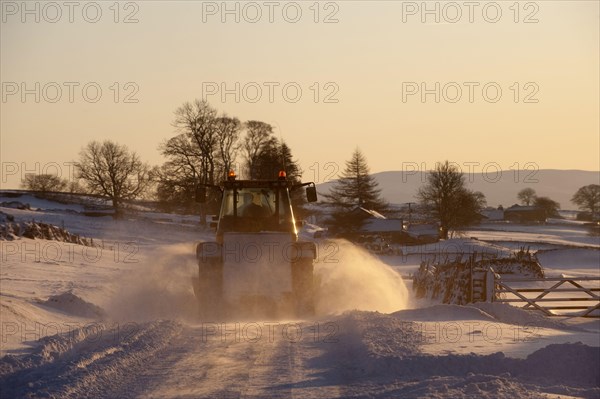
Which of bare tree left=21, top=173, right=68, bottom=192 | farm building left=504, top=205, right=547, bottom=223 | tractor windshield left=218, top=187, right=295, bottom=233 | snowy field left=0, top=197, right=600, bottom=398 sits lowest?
farm building left=504, top=205, right=547, bottom=223

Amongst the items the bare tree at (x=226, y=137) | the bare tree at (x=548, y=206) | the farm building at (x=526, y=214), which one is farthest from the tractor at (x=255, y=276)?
the bare tree at (x=548, y=206)

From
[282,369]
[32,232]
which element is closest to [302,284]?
[282,369]

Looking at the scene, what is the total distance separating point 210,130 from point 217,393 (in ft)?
232

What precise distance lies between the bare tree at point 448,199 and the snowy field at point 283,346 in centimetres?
7299

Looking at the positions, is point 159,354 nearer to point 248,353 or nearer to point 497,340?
point 248,353

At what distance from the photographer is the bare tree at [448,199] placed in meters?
97.4

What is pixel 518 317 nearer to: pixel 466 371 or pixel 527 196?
pixel 466 371

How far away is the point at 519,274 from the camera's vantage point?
42656 millimetres

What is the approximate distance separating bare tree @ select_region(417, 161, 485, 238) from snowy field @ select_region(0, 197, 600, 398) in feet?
239

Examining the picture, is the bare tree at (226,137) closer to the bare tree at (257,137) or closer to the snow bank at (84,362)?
the bare tree at (257,137)

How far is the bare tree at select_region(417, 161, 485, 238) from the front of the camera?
97.4 meters

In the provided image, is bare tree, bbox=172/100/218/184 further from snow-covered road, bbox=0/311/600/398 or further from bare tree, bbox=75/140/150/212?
snow-covered road, bbox=0/311/600/398

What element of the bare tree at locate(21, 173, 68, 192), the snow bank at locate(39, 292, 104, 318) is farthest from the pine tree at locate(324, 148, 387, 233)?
the snow bank at locate(39, 292, 104, 318)

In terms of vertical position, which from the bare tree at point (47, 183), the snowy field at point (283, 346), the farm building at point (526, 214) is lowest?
the farm building at point (526, 214)
